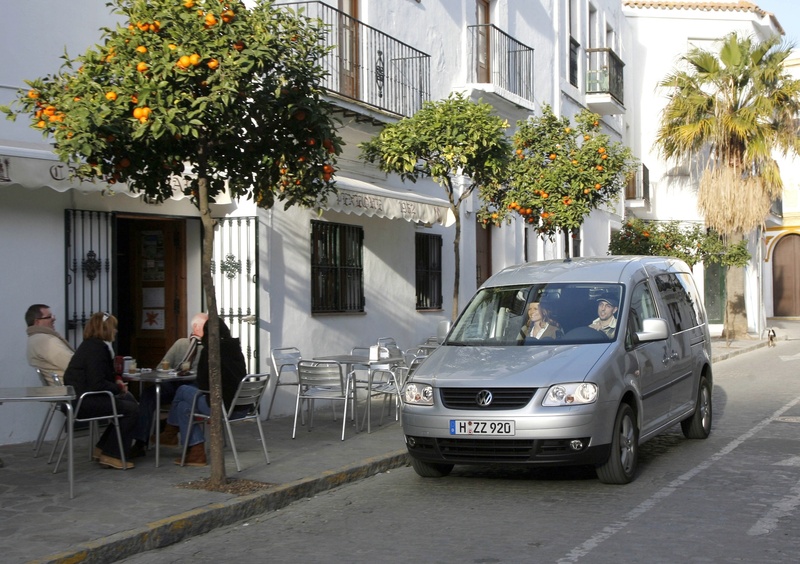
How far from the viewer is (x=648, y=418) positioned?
9078 mm

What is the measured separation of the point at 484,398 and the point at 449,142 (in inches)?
188

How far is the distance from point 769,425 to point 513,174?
563cm

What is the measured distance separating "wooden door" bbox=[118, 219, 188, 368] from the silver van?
4778mm

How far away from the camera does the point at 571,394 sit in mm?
7980

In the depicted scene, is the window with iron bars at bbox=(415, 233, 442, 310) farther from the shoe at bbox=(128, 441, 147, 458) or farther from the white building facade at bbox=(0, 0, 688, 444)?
the shoe at bbox=(128, 441, 147, 458)

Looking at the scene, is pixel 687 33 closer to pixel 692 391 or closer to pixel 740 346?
pixel 740 346

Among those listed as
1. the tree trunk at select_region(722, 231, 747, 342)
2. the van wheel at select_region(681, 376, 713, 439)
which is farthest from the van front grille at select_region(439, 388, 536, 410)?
the tree trunk at select_region(722, 231, 747, 342)

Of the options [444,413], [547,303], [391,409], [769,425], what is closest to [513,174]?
[391,409]

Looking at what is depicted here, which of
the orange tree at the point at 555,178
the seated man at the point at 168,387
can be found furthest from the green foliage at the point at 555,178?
A: the seated man at the point at 168,387

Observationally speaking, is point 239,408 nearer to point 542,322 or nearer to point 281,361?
point 542,322

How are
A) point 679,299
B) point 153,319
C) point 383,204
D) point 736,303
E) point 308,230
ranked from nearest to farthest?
point 679,299 < point 153,319 < point 383,204 < point 308,230 < point 736,303

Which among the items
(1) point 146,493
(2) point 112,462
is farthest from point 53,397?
(2) point 112,462

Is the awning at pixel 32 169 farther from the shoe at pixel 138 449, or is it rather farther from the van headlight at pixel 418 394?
the van headlight at pixel 418 394

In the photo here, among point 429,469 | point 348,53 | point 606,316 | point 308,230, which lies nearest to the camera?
point 429,469
